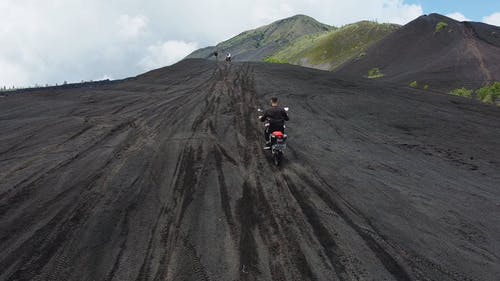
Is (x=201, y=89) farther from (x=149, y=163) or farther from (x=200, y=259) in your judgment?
(x=200, y=259)

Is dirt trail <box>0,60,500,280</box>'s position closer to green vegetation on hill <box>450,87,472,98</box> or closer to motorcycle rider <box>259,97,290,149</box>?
motorcycle rider <box>259,97,290,149</box>

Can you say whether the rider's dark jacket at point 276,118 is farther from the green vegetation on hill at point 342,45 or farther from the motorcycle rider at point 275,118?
the green vegetation on hill at point 342,45

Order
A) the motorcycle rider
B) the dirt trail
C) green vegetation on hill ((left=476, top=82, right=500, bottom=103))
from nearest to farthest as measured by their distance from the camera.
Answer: the dirt trail → the motorcycle rider → green vegetation on hill ((left=476, top=82, right=500, bottom=103))

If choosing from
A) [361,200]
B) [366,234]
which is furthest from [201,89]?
[366,234]

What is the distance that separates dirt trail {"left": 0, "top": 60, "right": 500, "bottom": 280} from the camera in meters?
7.77

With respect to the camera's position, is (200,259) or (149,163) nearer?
(200,259)


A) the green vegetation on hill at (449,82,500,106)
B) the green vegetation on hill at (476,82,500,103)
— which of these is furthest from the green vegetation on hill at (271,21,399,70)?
the green vegetation on hill at (476,82,500,103)

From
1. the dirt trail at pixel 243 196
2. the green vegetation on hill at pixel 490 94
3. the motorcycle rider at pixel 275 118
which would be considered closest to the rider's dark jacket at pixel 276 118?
the motorcycle rider at pixel 275 118

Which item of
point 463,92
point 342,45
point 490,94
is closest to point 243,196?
point 490,94

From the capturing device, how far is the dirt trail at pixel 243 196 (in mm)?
7770

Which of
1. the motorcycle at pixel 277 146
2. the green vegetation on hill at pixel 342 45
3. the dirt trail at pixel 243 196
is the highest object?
the green vegetation on hill at pixel 342 45

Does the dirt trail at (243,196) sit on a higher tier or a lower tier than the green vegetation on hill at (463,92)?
lower

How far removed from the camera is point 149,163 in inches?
517

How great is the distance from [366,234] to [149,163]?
7.06 metres
